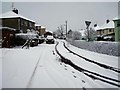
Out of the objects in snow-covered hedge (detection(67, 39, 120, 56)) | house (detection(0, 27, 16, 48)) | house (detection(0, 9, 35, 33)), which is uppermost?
house (detection(0, 9, 35, 33))

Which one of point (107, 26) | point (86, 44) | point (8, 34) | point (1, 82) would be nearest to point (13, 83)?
point (1, 82)

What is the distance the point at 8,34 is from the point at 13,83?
1019 inches

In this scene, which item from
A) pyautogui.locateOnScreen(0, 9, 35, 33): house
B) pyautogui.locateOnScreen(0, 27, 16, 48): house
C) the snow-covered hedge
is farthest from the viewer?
pyautogui.locateOnScreen(0, 9, 35, 33): house

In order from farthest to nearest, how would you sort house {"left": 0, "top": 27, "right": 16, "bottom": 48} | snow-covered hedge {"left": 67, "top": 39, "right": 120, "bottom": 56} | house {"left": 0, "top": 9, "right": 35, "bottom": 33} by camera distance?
house {"left": 0, "top": 9, "right": 35, "bottom": 33}, house {"left": 0, "top": 27, "right": 16, "bottom": 48}, snow-covered hedge {"left": 67, "top": 39, "right": 120, "bottom": 56}

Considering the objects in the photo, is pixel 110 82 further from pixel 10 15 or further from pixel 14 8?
pixel 14 8

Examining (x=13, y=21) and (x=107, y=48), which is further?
(x=13, y=21)

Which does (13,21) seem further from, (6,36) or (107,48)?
(107,48)

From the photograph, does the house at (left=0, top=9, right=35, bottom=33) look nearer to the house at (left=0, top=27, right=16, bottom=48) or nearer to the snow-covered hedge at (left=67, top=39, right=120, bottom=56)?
the house at (left=0, top=27, right=16, bottom=48)

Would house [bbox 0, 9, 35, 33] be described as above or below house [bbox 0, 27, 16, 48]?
above

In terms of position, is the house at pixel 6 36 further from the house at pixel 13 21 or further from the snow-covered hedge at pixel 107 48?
the house at pixel 13 21

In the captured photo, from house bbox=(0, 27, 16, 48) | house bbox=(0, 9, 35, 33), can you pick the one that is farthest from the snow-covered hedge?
house bbox=(0, 9, 35, 33)

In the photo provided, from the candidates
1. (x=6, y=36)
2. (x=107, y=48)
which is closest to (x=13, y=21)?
(x=6, y=36)

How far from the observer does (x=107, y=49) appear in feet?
63.3

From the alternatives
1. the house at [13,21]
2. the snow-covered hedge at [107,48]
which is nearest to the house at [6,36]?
the snow-covered hedge at [107,48]
